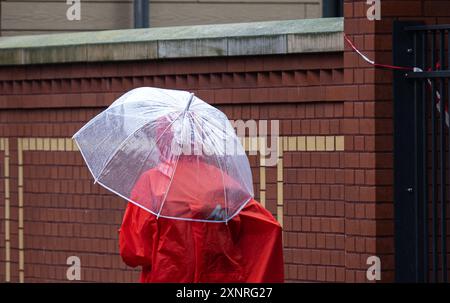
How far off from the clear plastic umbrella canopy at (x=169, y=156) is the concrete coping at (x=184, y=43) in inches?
89.5

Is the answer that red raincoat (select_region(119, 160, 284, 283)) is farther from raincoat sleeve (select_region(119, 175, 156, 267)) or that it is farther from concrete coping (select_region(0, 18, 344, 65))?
concrete coping (select_region(0, 18, 344, 65))

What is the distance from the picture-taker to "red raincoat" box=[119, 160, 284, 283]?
5789 mm

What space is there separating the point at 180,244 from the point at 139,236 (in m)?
0.19

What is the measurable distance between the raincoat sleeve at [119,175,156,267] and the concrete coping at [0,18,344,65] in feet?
9.06

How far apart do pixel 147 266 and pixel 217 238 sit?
344 millimetres

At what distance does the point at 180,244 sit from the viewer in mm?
5809

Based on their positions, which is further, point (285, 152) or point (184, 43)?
point (184, 43)

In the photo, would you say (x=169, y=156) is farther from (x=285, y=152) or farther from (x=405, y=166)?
(x=285, y=152)

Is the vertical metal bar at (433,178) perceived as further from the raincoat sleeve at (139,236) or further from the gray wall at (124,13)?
the gray wall at (124,13)

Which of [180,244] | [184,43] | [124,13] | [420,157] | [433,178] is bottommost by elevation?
[180,244]

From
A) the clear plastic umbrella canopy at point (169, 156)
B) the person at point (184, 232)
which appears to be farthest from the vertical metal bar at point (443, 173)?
the person at point (184, 232)

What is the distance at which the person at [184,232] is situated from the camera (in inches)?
228

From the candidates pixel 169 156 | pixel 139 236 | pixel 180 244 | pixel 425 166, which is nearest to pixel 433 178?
pixel 425 166

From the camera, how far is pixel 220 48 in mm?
8852
